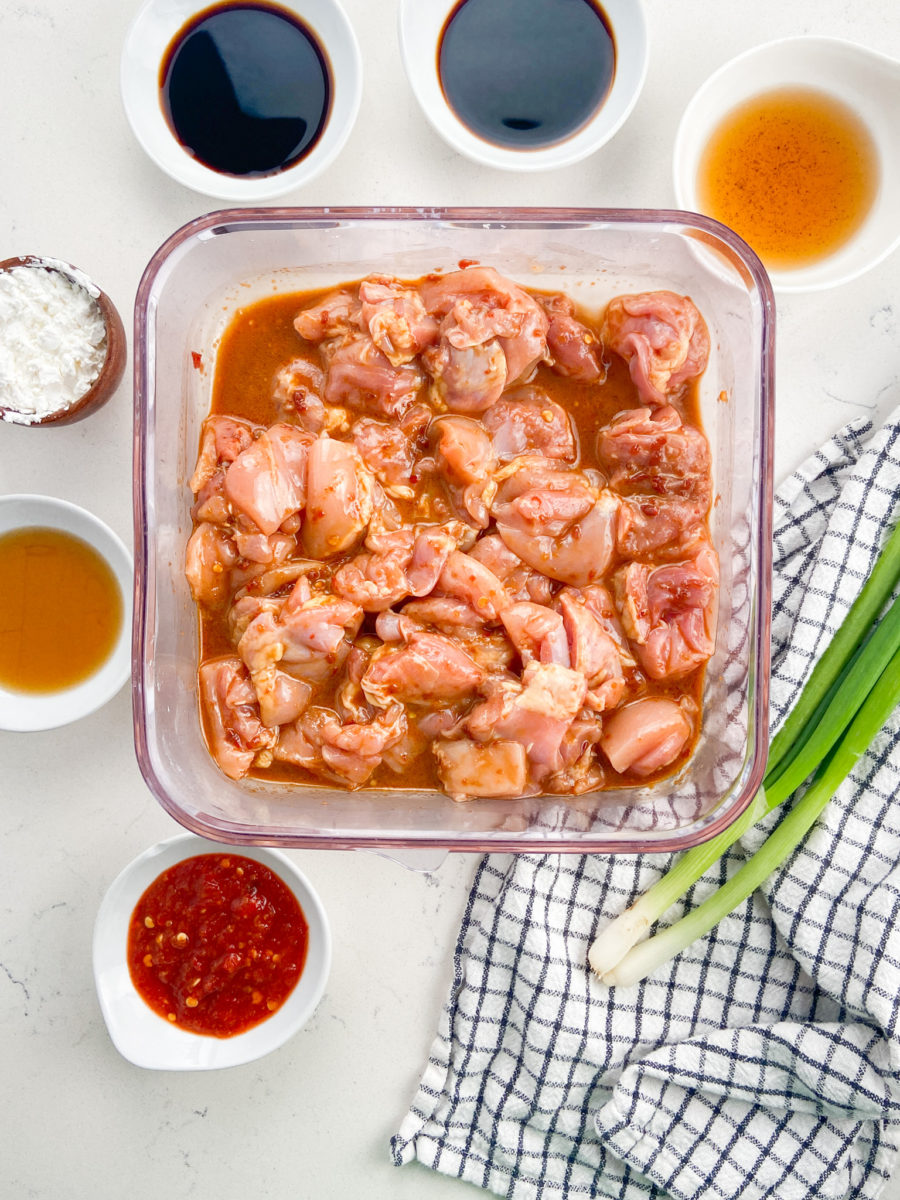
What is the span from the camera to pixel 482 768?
3.07m

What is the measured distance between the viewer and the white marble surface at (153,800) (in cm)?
364

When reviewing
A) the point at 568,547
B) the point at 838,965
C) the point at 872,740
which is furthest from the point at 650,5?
the point at 838,965

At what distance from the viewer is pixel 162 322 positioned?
10.5 ft

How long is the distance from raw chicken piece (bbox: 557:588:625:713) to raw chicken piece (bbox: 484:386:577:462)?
1.54ft

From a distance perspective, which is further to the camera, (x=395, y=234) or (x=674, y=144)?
(x=674, y=144)

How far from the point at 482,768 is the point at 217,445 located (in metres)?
1.32

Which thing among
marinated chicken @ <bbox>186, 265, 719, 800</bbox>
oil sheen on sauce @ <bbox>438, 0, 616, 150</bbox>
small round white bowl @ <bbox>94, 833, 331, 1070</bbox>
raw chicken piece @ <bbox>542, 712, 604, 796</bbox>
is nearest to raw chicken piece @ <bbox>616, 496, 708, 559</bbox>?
marinated chicken @ <bbox>186, 265, 719, 800</bbox>

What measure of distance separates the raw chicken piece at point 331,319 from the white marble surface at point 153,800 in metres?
0.64

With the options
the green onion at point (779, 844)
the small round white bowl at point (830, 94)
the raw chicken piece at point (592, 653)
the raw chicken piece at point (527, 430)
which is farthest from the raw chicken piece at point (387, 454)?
the green onion at point (779, 844)

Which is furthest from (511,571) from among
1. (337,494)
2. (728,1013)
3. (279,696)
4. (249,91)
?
(249,91)

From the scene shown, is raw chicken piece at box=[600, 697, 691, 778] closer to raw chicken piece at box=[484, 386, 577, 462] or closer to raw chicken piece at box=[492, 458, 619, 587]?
raw chicken piece at box=[492, 458, 619, 587]

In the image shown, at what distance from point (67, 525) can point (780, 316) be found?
8.77 feet

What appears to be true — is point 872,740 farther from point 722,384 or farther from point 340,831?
point 340,831

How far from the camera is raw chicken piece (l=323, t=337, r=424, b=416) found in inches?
123
